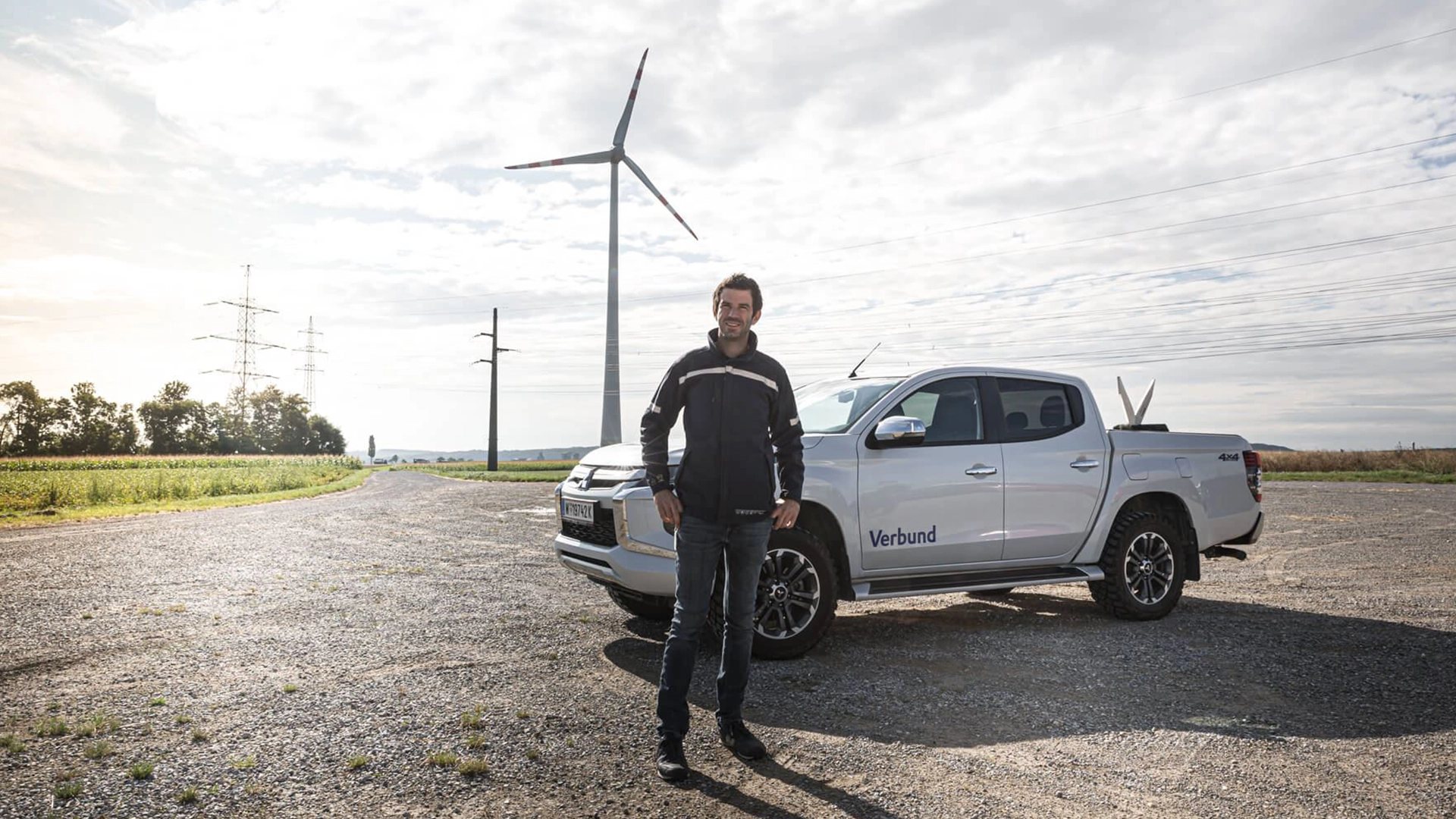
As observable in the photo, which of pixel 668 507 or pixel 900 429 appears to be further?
pixel 900 429

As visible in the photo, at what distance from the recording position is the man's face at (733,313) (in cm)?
403

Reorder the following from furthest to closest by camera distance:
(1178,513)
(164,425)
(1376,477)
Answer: (164,425) < (1376,477) < (1178,513)

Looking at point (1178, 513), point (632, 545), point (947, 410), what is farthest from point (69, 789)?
point (1178, 513)

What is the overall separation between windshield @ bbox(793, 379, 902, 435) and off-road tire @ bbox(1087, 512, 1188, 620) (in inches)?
90.4

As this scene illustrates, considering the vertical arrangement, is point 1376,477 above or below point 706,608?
below

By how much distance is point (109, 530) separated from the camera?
47.8 ft

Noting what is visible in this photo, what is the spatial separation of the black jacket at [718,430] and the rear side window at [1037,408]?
3.48 meters

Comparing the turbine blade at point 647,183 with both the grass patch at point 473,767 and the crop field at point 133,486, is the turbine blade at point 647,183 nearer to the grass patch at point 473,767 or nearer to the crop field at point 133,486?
the crop field at point 133,486

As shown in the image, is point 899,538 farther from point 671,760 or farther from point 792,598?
point 671,760

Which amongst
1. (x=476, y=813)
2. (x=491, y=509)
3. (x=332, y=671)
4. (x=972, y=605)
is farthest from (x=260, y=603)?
(x=491, y=509)

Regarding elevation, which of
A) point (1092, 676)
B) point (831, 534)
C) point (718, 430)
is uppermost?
point (718, 430)

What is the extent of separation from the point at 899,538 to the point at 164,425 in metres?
106

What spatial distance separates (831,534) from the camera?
243 inches

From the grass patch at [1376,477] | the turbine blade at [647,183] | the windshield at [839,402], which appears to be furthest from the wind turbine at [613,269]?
the windshield at [839,402]
